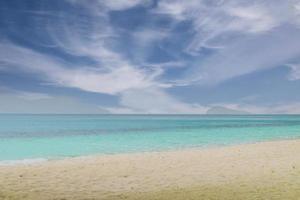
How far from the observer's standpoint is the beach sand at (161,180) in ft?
36.5

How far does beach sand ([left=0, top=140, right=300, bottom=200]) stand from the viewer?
11.1 metres

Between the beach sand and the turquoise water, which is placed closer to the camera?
the beach sand

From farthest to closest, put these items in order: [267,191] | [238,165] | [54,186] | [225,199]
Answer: [238,165]
[54,186]
[267,191]
[225,199]

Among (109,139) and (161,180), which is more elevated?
(109,139)

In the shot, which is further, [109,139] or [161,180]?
[109,139]

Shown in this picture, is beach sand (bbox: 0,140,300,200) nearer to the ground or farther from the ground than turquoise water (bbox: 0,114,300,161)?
nearer to the ground

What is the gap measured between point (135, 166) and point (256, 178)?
20.2ft

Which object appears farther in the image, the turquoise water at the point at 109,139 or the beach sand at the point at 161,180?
the turquoise water at the point at 109,139

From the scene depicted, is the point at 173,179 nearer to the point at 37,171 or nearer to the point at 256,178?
the point at 256,178

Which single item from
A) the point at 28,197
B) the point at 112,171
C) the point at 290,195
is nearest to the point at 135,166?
the point at 112,171

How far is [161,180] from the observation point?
13648 millimetres

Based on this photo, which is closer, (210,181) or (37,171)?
(210,181)

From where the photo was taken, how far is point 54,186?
12.6 meters

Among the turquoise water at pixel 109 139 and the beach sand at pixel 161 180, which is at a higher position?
the turquoise water at pixel 109 139
